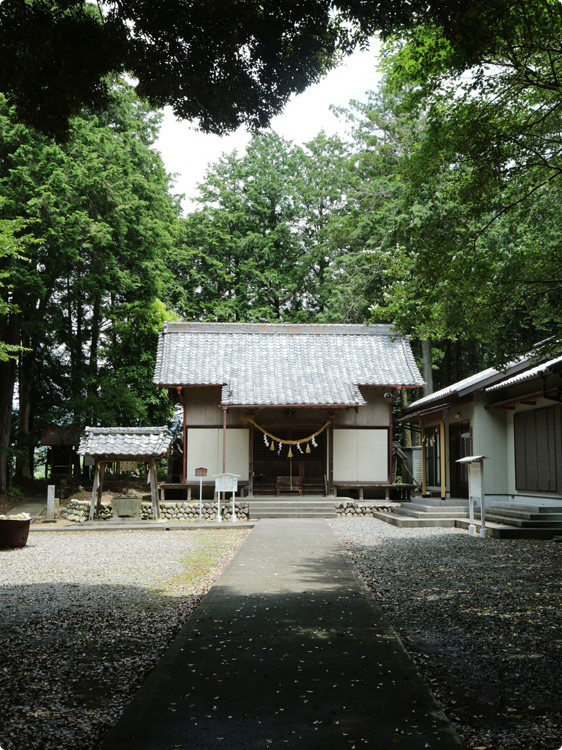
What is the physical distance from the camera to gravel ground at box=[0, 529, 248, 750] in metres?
3.49

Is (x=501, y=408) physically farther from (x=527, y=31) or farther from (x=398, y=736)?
(x=398, y=736)

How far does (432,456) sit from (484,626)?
52.7ft

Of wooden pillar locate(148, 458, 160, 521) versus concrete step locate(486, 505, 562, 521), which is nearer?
concrete step locate(486, 505, 562, 521)

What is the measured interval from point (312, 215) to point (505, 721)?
29.5m

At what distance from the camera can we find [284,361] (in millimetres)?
21484

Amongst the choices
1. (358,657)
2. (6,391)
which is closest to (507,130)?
(358,657)

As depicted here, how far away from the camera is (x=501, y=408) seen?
16.1 m

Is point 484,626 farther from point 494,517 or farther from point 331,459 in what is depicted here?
point 331,459

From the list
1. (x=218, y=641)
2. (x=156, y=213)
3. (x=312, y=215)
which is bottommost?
(x=218, y=641)

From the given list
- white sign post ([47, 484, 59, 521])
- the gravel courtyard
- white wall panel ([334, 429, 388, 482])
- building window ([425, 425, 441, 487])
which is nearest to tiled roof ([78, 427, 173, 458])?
white sign post ([47, 484, 59, 521])

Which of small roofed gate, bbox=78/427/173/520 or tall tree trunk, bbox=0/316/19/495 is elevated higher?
tall tree trunk, bbox=0/316/19/495

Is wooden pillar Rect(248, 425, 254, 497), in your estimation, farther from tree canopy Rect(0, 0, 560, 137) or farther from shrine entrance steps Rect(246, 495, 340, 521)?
tree canopy Rect(0, 0, 560, 137)

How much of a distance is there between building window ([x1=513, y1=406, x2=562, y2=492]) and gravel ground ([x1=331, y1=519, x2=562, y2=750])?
2507 mm

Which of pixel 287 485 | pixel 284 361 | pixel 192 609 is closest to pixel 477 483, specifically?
pixel 192 609
